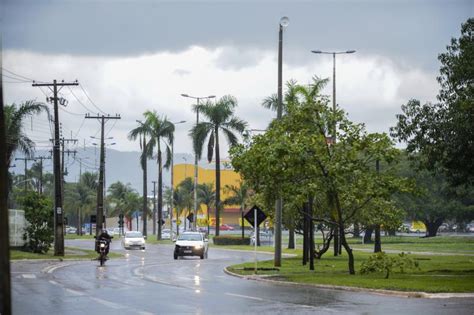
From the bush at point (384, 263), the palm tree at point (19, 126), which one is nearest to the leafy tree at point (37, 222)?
the palm tree at point (19, 126)

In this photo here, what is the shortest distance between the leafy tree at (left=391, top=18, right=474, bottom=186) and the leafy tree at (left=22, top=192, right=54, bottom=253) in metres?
27.1

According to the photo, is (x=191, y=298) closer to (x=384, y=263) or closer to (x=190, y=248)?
(x=384, y=263)

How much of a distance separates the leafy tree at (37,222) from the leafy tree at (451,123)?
88.8ft

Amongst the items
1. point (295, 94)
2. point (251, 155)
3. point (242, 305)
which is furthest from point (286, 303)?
point (295, 94)

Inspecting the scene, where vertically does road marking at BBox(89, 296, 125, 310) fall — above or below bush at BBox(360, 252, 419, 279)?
below

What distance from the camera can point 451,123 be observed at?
34.7 meters

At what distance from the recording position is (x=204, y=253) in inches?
2183

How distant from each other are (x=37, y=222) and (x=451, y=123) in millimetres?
30764

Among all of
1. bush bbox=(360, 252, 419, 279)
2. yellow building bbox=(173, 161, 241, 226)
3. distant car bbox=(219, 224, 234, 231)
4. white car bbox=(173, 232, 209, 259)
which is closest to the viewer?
bush bbox=(360, 252, 419, 279)

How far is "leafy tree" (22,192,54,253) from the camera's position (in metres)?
57.1

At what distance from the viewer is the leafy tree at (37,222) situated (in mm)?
57062

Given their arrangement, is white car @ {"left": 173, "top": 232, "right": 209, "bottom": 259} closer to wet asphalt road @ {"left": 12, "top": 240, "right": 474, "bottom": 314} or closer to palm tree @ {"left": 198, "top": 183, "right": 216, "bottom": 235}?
wet asphalt road @ {"left": 12, "top": 240, "right": 474, "bottom": 314}

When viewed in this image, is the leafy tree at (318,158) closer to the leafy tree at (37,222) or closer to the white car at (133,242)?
the leafy tree at (37,222)

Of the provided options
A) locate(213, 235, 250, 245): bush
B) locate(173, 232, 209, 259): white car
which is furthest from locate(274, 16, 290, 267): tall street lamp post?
locate(213, 235, 250, 245): bush
